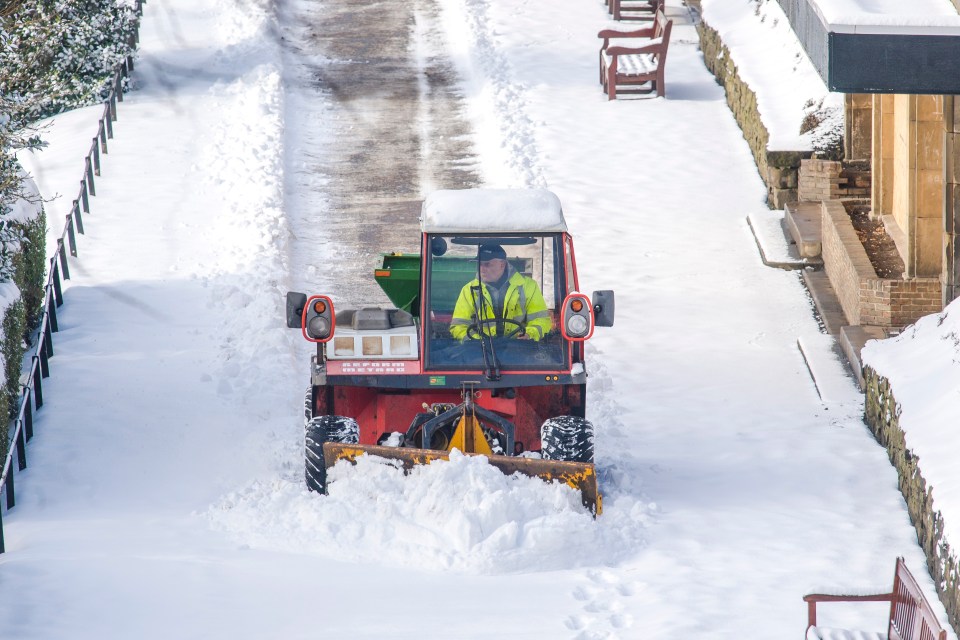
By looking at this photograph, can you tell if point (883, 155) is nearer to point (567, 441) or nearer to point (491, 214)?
point (491, 214)

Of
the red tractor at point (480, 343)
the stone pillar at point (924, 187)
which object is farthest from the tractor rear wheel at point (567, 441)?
the stone pillar at point (924, 187)

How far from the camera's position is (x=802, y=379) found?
42.9ft

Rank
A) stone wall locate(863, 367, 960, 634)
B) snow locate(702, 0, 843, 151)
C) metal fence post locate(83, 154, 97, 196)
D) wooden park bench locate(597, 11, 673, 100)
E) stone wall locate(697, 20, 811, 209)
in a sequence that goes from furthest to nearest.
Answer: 1. wooden park bench locate(597, 11, 673, 100)
2. metal fence post locate(83, 154, 97, 196)
3. snow locate(702, 0, 843, 151)
4. stone wall locate(697, 20, 811, 209)
5. stone wall locate(863, 367, 960, 634)

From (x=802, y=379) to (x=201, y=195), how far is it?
854 centimetres

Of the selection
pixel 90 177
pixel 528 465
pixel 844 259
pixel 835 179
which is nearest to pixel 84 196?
pixel 90 177

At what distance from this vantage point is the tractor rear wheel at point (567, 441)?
9.73 m

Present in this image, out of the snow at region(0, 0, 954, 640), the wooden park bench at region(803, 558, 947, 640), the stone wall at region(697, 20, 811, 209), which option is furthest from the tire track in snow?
the wooden park bench at region(803, 558, 947, 640)

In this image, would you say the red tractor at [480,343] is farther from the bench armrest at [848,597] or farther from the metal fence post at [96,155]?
the metal fence post at [96,155]

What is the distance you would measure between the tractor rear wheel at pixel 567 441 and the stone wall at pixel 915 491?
2.24m

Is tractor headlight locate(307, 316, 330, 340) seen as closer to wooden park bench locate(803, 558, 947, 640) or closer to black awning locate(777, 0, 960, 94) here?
wooden park bench locate(803, 558, 947, 640)

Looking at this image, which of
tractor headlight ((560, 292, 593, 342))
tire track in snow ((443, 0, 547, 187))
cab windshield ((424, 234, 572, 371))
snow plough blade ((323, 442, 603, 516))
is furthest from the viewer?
tire track in snow ((443, 0, 547, 187))

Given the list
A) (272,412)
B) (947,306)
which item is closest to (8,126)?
(272,412)

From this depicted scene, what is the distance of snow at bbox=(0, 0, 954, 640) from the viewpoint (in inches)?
336

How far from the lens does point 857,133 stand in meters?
16.9
